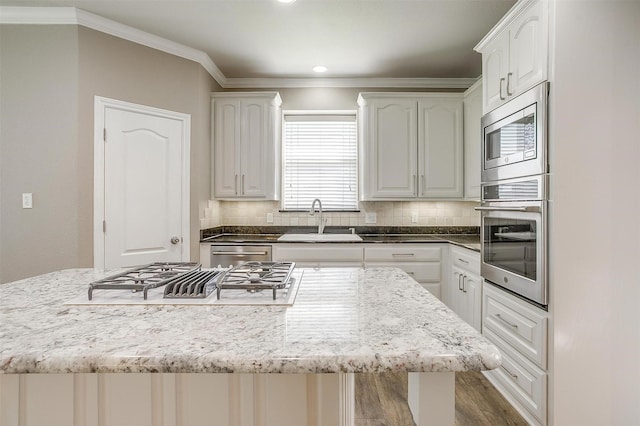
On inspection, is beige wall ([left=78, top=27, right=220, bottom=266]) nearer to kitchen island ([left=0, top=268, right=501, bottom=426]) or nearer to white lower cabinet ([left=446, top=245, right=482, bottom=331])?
kitchen island ([left=0, top=268, right=501, bottom=426])

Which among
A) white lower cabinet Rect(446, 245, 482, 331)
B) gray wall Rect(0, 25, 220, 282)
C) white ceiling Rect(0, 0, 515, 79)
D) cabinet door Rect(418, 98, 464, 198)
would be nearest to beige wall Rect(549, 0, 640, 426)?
white lower cabinet Rect(446, 245, 482, 331)

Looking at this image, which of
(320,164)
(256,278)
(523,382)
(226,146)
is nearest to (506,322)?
(523,382)

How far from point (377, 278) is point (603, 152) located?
133 cm

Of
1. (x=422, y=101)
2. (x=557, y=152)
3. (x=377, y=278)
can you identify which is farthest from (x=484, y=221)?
(x=422, y=101)

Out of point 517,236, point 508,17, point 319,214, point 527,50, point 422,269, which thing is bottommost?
point 422,269

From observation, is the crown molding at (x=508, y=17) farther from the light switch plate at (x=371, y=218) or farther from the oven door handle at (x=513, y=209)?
the light switch plate at (x=371, y=218)

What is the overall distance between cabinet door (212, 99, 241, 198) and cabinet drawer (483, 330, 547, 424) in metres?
2.60

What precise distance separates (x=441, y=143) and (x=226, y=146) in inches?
84.4

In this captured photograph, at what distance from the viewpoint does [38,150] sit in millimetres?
2469

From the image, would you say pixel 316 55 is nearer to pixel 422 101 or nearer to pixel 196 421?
pixel 422 101

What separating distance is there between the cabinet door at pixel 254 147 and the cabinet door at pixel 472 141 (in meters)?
1.94

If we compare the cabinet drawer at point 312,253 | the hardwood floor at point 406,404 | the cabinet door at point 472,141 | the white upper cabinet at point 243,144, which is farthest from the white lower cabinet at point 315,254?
the cabinet door at point 472,141

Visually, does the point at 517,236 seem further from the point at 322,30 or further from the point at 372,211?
the point at 322,30

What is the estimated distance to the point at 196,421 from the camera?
2.75 feet
